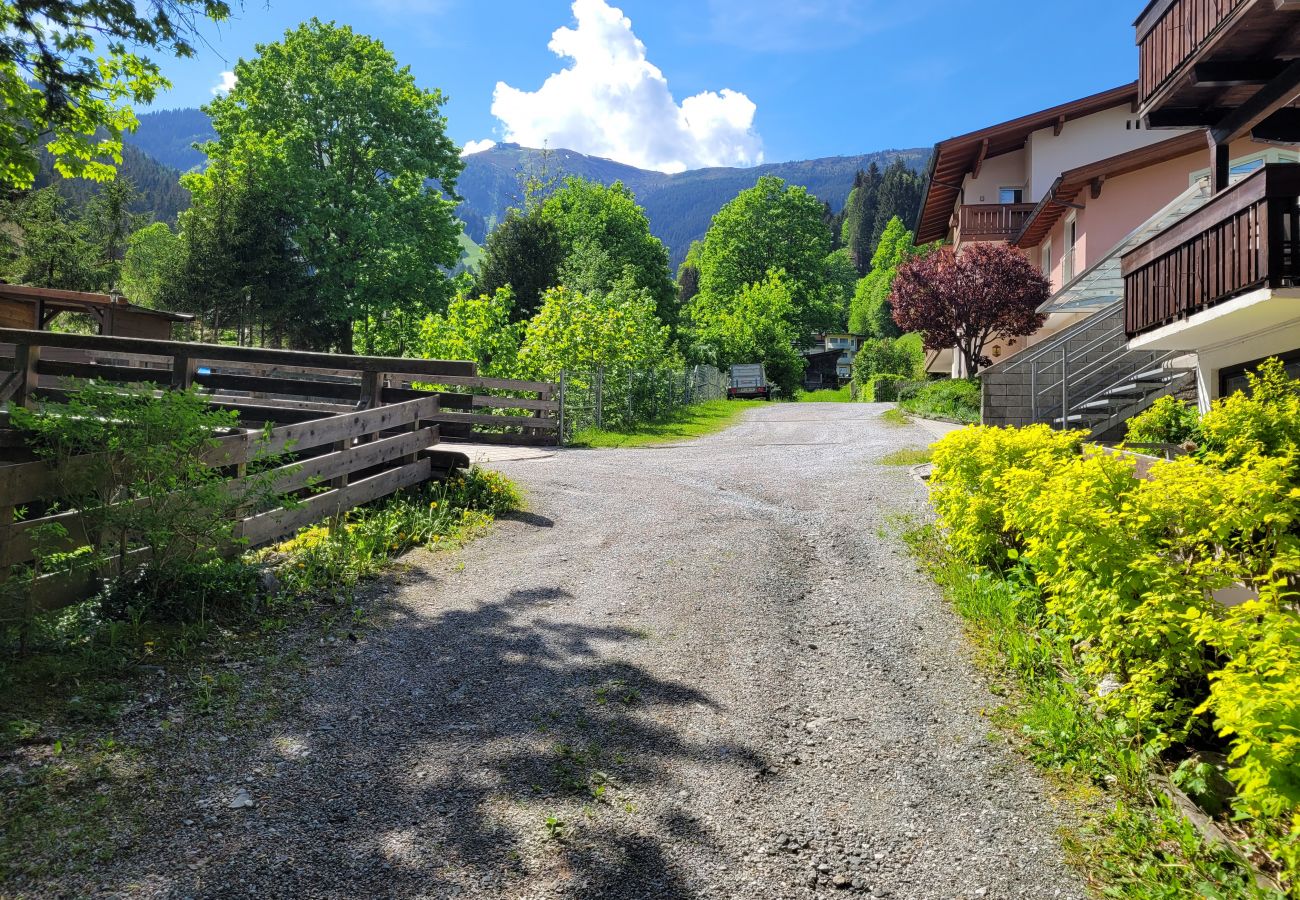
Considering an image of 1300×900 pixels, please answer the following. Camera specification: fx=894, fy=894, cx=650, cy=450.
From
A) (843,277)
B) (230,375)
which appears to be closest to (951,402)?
(230,375)

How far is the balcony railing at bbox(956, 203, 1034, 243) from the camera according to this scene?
31.4m

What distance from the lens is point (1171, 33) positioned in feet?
38.1

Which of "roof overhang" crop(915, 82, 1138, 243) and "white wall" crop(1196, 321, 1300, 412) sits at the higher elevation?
"roof overhang" crop(915, 82, 1138, 243)

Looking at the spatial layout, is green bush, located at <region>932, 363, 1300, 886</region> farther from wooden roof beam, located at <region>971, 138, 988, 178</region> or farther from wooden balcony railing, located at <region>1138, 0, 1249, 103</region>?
wooden roof beam, located at <region>971, 138, 988, 178</region>

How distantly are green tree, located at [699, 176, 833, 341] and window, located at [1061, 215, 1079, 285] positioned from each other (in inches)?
1723

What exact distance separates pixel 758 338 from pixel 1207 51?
152 feet

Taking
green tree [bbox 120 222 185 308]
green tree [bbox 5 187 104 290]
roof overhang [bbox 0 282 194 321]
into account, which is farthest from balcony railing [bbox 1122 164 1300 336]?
green tree [bbox 5 187 104 290]

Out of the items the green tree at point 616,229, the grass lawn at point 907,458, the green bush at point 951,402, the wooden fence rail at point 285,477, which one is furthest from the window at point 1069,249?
the green tree at point 616,229

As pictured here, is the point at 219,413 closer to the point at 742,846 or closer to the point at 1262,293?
the point at 742,846

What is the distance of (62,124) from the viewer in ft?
35.1

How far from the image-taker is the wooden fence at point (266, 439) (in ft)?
17.2

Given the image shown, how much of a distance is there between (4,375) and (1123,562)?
9.85 meters

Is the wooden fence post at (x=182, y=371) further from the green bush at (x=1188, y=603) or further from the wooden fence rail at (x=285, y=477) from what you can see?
the green bush at (x=1188, y=603)

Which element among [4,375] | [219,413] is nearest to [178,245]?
[4,375]
